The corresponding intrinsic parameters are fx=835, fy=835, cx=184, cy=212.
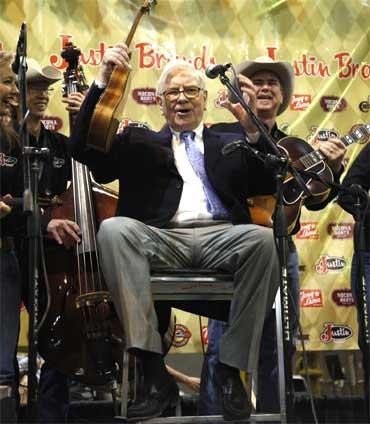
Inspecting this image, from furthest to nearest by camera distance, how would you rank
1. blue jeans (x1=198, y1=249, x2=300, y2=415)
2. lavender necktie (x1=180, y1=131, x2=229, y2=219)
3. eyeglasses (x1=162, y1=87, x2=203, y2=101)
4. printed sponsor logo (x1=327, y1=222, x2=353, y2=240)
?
printed sponsor logo (x1=327, y1=222, x2=353, y2=240)
blue jeans (x1=198, y1=249, x2=300, y2=415)
eyeglasses (x1=162, y1=87, x2=203, y2=101)
lavender necktie (x1=180, y1=131, x2=229, y2=219)

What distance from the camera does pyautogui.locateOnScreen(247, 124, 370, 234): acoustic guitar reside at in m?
4.16

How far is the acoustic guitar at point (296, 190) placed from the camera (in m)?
4.16

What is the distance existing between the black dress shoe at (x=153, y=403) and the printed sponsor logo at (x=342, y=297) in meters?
2.13

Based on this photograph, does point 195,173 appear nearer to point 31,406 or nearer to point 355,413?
point 31,406

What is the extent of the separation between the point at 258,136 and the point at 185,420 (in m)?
1.26

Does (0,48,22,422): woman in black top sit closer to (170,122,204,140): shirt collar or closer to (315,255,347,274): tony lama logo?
(170,122,204,140): shirt collar

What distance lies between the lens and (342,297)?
5039 millimetres

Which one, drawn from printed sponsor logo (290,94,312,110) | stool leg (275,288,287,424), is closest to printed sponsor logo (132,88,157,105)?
printed sponsor logo (290,94,312,110)

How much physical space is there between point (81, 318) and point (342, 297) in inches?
79.7

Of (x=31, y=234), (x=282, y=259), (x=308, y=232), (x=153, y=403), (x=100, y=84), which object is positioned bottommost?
(x=153, y=403)

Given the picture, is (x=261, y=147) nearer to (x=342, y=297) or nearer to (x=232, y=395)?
(x=232, y=395)

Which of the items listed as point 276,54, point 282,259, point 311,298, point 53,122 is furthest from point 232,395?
point 276,54

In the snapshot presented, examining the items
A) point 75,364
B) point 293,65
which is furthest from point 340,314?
point 75,364

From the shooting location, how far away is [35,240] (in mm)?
2922
